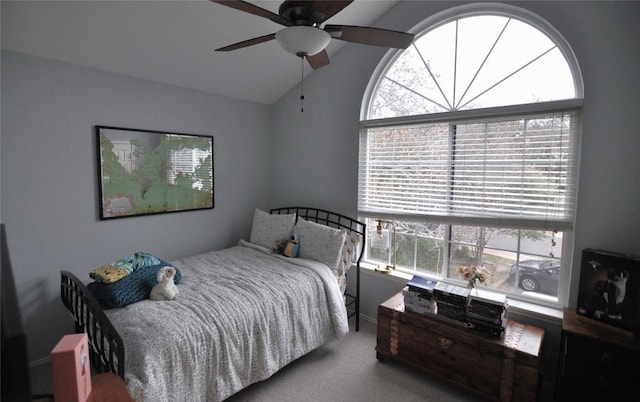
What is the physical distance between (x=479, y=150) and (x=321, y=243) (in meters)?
1.57

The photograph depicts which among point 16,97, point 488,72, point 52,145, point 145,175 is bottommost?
point 145,175

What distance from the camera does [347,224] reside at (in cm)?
338

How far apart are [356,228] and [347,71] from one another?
5.38ft

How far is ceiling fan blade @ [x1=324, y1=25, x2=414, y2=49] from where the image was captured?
5.47 feet

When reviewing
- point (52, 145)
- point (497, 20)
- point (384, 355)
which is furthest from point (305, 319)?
point (497, 20)

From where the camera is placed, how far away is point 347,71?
3.25 meters

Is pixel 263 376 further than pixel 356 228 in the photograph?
No

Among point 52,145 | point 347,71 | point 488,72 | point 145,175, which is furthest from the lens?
point 347,71

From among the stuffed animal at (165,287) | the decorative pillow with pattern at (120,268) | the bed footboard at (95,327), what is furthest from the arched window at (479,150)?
the bed footboard at (95,327)

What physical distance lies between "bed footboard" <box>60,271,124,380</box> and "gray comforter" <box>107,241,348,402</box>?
103 mm

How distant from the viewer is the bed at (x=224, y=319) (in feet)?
5.55

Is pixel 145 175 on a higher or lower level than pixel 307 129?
lower

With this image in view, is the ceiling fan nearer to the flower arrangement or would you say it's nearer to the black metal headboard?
the flower arrangement

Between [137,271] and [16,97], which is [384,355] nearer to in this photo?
[137,271]
